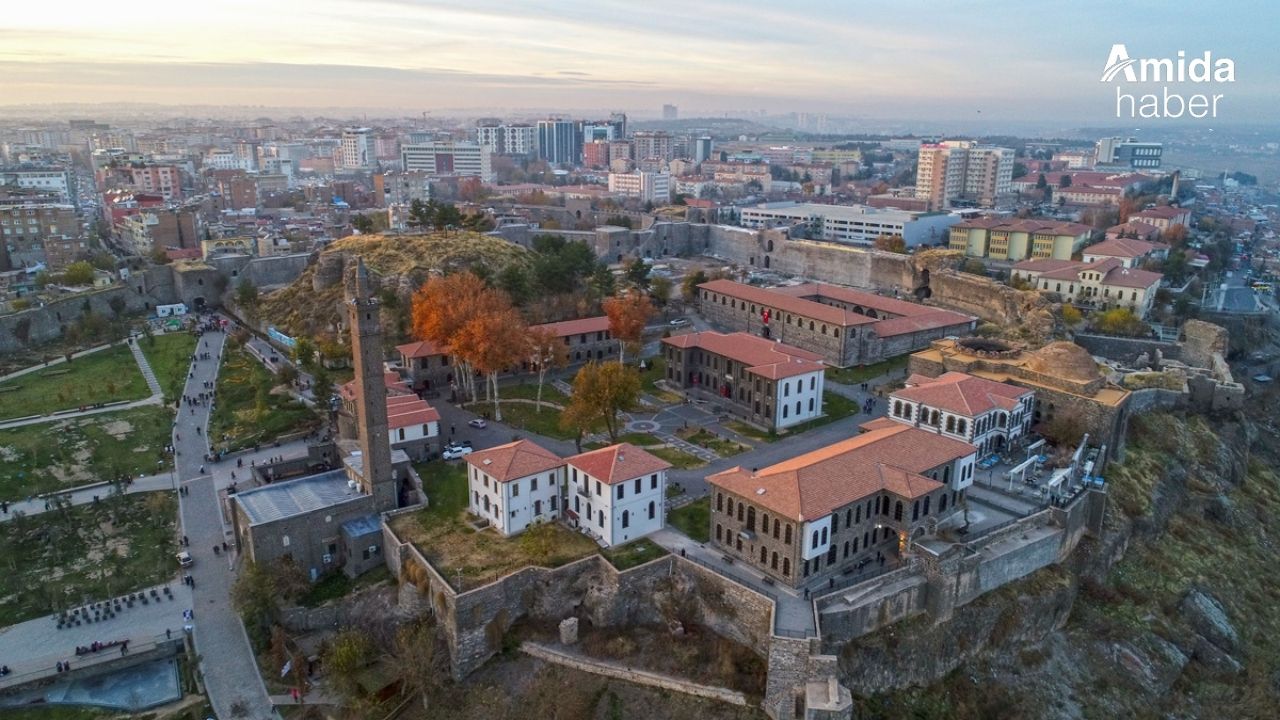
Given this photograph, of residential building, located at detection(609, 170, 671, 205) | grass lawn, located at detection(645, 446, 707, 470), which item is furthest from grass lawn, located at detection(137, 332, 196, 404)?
residential building, located at detection(609, 170, 671, 205)

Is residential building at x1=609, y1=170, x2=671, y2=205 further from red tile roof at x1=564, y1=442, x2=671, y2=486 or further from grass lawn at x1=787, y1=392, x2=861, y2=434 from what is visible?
red tile roof at x1=564, y1=442, x2=671, y2=486

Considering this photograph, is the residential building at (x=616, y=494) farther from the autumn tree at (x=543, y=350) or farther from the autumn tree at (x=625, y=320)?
the autumn tree at (x=625, y=320)

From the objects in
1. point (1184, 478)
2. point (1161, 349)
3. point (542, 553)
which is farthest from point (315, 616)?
point (1161, 349)

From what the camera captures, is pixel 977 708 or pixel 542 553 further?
pixel 542 553

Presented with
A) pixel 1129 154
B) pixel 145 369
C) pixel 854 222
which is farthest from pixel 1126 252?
pixel 1129 154

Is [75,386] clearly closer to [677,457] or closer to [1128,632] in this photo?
[677,457]

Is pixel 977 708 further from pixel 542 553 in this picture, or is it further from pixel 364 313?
pixel 364 313
